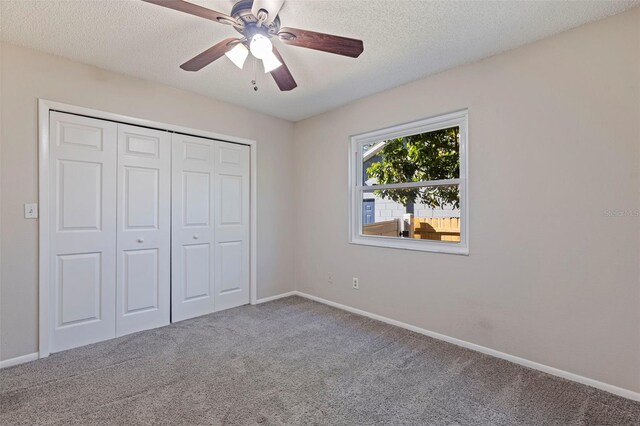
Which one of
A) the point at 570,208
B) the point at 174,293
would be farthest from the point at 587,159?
the point at 174,293

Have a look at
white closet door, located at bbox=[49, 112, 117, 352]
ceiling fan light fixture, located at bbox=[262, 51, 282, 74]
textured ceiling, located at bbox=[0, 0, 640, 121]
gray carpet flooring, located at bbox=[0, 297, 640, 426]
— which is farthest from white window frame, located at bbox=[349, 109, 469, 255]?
white closet door, located at bbox=[49, 112, 117, 352]

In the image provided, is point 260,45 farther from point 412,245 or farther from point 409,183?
point 412,245

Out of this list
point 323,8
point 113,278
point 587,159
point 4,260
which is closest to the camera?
point 323,8

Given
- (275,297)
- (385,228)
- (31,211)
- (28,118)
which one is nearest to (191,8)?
(28,118)

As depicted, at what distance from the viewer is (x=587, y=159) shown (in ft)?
6.67

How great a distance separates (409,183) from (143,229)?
2.62 m

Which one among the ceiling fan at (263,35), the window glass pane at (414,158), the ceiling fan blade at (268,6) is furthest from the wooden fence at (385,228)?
the ceiling fan blade at (268,6)

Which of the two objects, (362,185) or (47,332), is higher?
(362,185)

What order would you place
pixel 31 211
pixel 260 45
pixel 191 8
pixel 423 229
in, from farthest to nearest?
pixel 423 229
pixel 31 211
pixel 260 45
pixel 191 8

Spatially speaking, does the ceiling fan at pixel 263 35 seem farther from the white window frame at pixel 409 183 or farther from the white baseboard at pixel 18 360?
the white baseboard at pixel 18 360

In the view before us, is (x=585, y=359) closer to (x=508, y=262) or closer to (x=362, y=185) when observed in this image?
(x=508, y=262)

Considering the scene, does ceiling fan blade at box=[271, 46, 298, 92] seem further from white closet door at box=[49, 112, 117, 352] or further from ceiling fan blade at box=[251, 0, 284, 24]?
white closet door at box=[49, 112, 117, 352]

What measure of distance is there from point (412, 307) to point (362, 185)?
1407 mm

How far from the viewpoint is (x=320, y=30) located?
2131 millimetres
